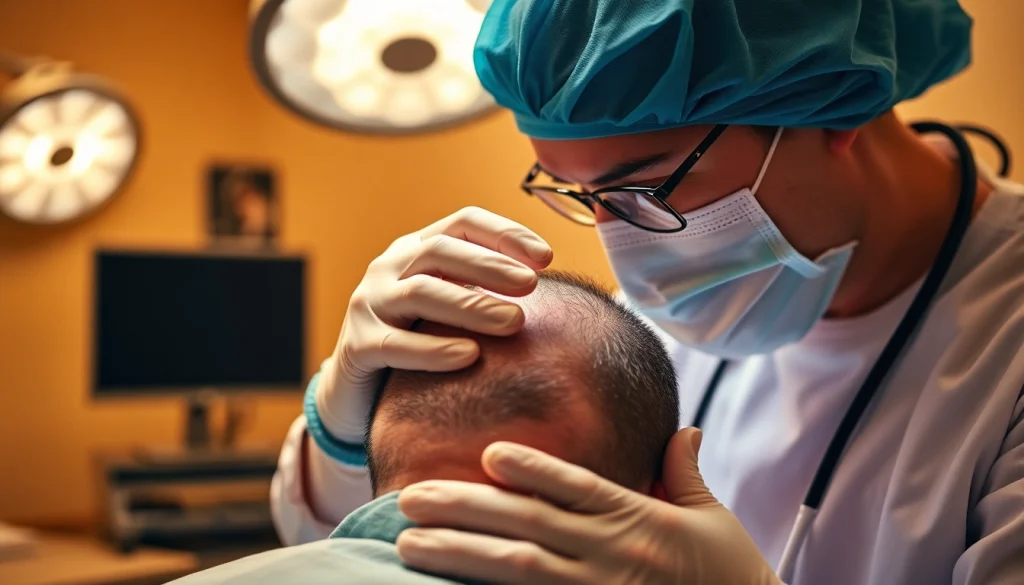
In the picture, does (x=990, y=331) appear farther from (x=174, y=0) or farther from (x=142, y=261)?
(x=174, y=0)

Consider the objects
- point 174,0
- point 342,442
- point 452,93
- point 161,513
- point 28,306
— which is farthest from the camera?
point 174,0

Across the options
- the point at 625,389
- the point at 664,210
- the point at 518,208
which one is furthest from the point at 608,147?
the point at 518,208

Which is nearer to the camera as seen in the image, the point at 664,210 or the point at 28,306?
the point at 664,210

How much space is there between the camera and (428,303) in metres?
0.99

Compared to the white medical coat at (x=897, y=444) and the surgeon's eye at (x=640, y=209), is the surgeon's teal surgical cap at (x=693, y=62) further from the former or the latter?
the white medical coat at (x=897, y=444)

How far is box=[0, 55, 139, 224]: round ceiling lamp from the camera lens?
248 cm

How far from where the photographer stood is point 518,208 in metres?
1.94

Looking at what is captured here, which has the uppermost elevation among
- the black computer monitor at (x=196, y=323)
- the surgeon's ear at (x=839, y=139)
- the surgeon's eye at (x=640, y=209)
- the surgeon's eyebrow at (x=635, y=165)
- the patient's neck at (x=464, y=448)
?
the surgeon's ear at (x=839, y=139)

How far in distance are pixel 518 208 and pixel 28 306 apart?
223 centimetres

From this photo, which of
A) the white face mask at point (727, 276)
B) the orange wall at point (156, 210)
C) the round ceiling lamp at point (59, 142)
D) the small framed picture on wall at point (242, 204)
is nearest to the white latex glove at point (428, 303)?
the white face mask at point (727, 276)

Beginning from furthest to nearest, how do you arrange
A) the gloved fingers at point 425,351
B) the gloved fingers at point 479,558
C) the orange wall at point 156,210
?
the orange wall at point 156,210 < the gloved fingers at point 425,351 < the gloved fingers at point 479,558

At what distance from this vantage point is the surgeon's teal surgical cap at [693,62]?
1053 millimetres

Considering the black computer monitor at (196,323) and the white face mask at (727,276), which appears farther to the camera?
the black computer monitor at (196,323)

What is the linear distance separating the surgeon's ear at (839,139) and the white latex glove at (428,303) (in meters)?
0.39
